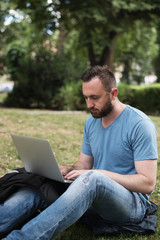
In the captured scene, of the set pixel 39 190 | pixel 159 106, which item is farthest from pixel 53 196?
pixel 159 106

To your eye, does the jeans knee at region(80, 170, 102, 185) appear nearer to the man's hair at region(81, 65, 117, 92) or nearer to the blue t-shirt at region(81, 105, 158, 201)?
the blue t-shirt at region(81, 105, 158, 201)

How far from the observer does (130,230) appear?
2654mm

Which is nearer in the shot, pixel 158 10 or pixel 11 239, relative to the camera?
pixel 11 239

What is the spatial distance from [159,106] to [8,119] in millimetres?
5118

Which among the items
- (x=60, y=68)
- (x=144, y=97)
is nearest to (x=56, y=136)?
(x=144, y=97)

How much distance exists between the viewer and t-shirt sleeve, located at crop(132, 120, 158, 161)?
2383 mm

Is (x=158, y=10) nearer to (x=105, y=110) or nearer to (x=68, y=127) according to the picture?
(x=68, y=127)

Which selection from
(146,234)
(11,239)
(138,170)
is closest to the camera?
(11,239)

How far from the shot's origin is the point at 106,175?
2471 millimetres

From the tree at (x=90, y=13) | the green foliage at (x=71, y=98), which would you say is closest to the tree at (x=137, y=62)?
the tree at (x=90, y=13)

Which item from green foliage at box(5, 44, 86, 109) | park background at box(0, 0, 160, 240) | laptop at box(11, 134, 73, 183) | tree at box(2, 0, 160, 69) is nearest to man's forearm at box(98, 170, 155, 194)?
laptop at box(11, 134, 73, 183)

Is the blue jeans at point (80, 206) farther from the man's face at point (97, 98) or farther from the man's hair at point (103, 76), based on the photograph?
the man's hair at point (103, 76)

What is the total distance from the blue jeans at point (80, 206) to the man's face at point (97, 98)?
540 mm

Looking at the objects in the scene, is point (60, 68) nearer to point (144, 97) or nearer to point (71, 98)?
point (71, 98)
